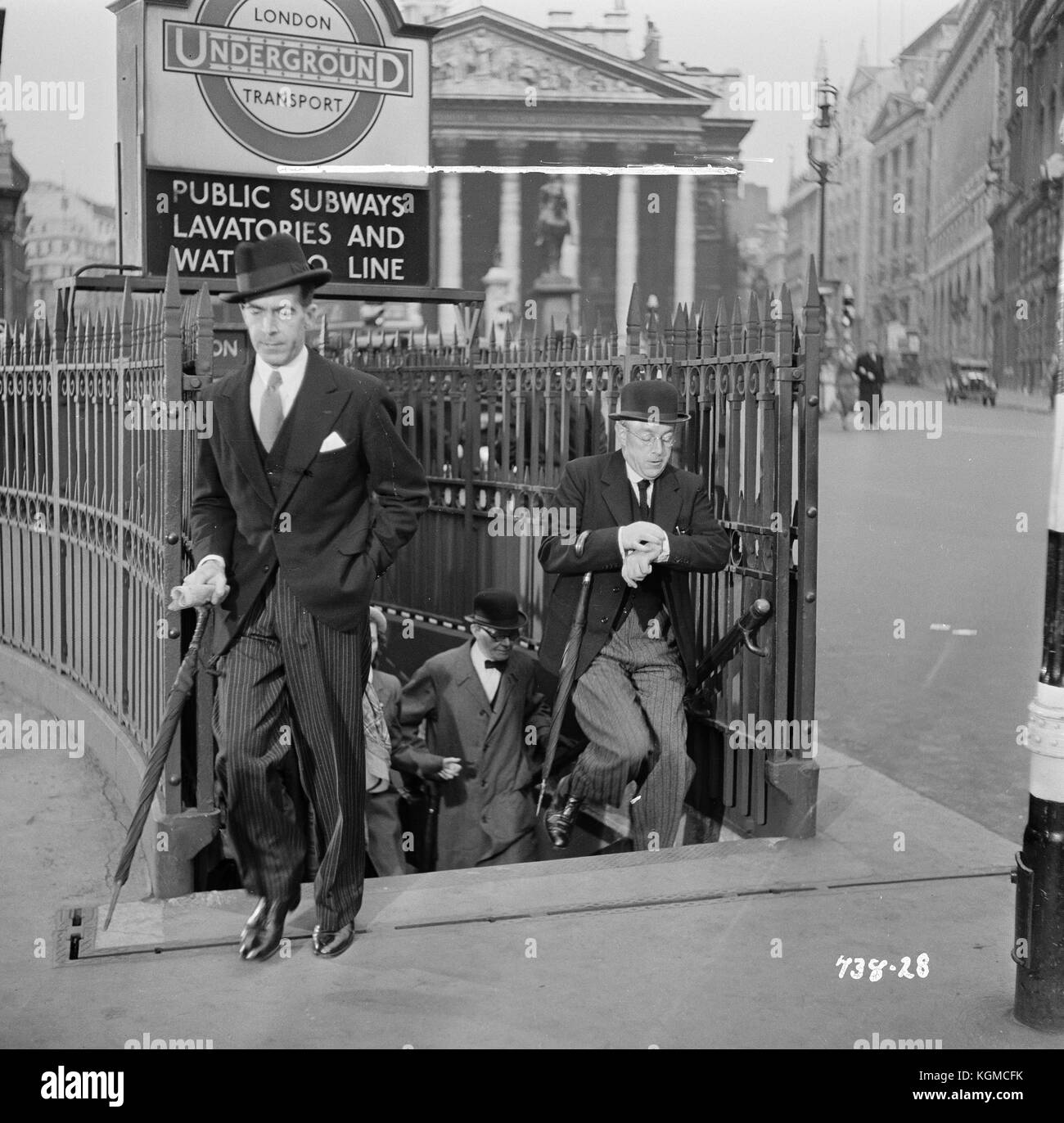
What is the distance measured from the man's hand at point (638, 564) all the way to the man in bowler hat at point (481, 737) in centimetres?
132

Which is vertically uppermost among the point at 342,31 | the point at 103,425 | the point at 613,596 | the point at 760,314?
the point at 342,31

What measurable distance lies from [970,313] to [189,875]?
17.3 metres

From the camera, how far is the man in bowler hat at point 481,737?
6.58 meters

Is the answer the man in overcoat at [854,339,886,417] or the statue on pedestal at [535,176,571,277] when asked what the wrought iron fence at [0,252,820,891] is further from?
the statue on pedestal at [535,176,571,277]

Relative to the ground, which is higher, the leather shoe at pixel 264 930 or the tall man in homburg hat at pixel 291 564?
the tall man in homburg hat at pixel 291 564

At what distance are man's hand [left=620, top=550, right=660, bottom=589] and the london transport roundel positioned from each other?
3.66 meters

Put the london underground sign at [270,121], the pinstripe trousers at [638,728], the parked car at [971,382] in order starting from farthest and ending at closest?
the parked car at [971,382] → the london underground sign at [270,121] → the pinstripe trousers at [638,728]

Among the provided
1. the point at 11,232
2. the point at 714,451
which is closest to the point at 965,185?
the point at 714,451

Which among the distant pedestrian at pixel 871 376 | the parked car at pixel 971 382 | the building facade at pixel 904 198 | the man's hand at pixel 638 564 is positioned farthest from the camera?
the building facade at pixel 904 198

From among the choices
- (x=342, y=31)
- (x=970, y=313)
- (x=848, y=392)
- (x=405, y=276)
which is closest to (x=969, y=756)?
(x=405, y=276)

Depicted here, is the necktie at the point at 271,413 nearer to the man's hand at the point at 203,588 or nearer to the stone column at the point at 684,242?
the man's hand at the point at 203,588

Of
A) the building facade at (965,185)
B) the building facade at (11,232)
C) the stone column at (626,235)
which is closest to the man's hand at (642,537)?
the building facade at (965,185)
